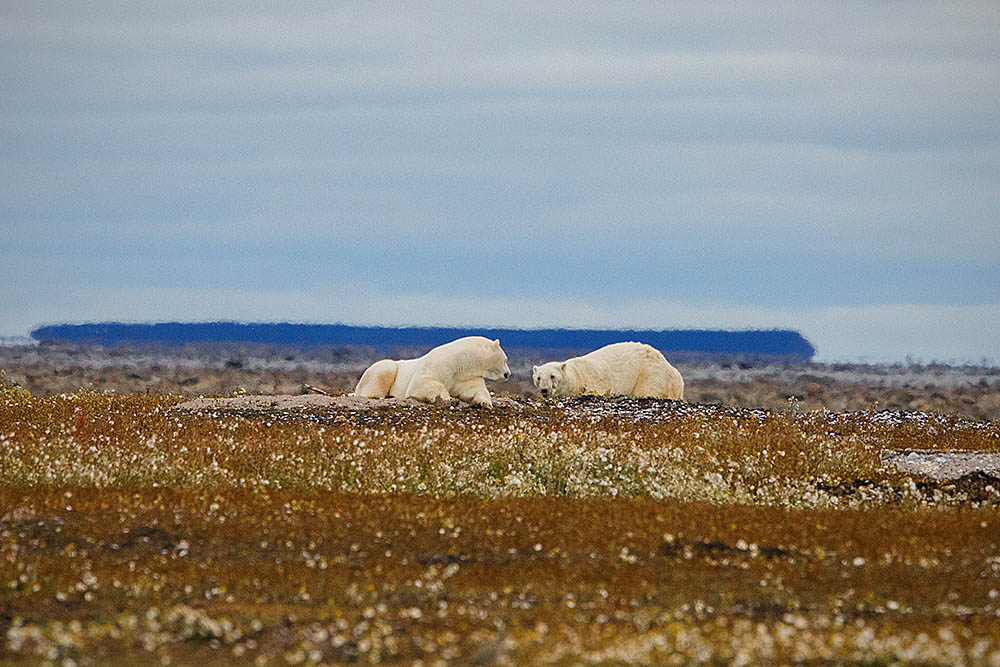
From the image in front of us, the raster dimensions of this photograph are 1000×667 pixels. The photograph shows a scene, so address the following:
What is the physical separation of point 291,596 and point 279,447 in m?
8.38

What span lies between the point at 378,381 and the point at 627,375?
7057mm

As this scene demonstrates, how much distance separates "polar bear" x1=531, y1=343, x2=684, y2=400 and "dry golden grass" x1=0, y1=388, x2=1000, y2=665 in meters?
11.2

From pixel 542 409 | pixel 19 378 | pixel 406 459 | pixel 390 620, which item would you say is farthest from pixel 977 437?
pixel 19 378

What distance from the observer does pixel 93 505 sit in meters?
15.7

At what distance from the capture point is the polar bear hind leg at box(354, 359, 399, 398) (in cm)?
3344

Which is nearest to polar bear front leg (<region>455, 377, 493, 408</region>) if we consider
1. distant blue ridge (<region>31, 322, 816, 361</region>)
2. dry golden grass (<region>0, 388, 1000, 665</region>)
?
dry golden grass (<region>0, 388, 1000, 665</region>)

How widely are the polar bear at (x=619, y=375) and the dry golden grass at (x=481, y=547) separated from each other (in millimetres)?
11203

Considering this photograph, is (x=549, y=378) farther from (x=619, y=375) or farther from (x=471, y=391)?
(x=471, y=391)

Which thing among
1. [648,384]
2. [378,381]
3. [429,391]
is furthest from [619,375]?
[429,391]

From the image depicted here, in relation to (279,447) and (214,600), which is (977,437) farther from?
(214,600)

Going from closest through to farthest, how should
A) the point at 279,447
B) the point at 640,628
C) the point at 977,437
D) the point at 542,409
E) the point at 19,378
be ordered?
the point at 640,628 < the point at 279,447 < the point at 977,437 < the point at 542,409 < the point at 19,378

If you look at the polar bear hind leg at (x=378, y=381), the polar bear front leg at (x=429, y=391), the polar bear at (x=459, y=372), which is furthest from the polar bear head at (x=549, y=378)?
the polar bear front leg at (x=429, y=391)

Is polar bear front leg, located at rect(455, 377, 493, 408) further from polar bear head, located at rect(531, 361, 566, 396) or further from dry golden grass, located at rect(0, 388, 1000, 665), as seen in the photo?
dry golden grass, located at rect(0, 388, 1000, 665)

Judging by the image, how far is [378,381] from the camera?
1316 inches
